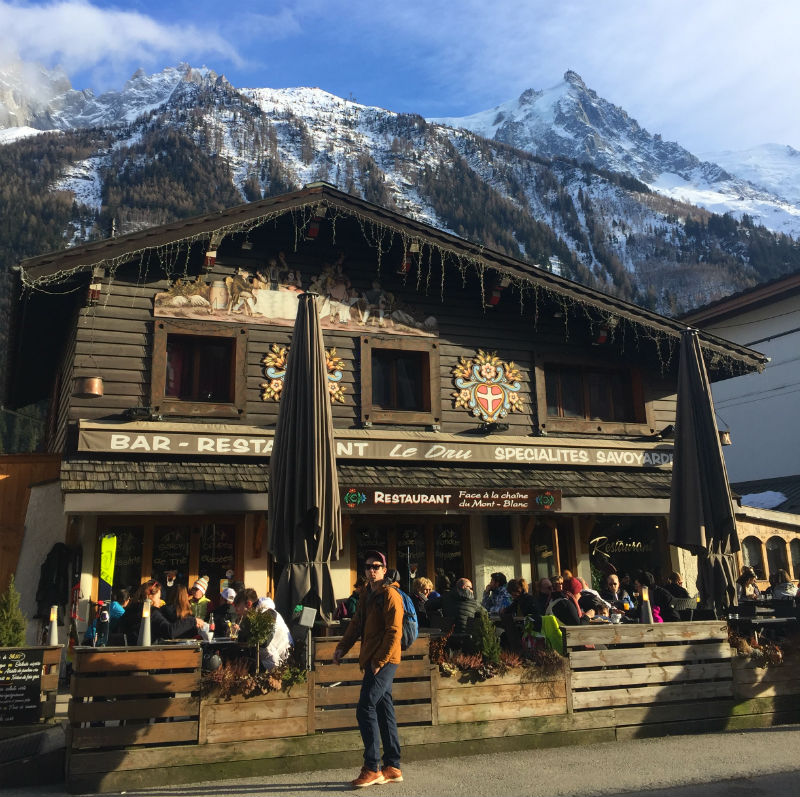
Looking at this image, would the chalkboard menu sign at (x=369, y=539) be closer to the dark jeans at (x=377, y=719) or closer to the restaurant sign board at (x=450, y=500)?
the restaurant sign board at (x=450, y=500)

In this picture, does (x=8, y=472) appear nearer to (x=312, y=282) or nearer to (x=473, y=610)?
(x=312, y=282)

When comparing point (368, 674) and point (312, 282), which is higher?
point (312, 282)

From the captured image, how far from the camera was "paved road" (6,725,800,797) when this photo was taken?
647 centimetres

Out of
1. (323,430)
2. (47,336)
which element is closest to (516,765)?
(323,430)

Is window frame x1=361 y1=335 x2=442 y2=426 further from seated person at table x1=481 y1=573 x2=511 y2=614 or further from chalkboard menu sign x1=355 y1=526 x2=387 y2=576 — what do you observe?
seated person at table x1=481 y1=573 x2=511 y2=614

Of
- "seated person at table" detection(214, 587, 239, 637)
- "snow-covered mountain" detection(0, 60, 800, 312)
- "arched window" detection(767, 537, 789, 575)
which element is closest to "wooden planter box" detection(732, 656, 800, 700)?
"seated person at table" detection(214, 587, 239, 637)

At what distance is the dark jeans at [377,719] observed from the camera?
6.53 m

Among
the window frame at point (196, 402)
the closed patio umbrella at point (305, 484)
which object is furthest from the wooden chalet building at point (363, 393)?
the closed patio umbrella at point (305, 484)

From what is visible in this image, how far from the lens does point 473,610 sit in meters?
9.12

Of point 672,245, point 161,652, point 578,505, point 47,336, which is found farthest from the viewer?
Answer: point 672,245

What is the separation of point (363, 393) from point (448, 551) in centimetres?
323

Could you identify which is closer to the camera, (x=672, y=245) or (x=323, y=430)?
(x=323, y=430)

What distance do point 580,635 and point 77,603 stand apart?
7.50m

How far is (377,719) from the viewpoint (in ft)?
21.8
